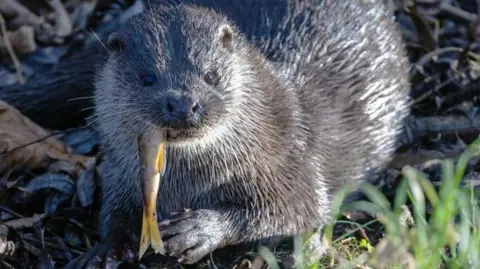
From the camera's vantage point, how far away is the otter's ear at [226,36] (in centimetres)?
342

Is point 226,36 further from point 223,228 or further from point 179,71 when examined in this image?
point 223,228

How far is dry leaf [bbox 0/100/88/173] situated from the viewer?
4.25 m

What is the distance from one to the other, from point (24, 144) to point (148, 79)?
1.20 m

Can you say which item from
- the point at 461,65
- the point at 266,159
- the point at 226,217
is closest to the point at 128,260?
the point at 226,217

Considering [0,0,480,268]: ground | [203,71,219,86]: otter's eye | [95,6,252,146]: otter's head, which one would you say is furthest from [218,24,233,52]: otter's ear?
[0,0,480,268]: ground

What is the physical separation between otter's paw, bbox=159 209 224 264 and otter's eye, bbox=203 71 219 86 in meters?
0.48

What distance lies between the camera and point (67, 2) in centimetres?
558

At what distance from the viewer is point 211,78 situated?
3.30m

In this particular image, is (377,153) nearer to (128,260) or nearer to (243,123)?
(243,123)

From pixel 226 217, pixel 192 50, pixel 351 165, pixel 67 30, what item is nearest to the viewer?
pixel 192 50

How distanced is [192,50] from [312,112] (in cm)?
76

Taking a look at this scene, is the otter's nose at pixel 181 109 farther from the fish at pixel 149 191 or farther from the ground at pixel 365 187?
the ground at pixel 365 187

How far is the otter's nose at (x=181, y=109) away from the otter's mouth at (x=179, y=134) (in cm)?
8

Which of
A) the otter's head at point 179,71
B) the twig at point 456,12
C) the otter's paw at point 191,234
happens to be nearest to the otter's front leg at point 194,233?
the otter's paw at point 191,234
